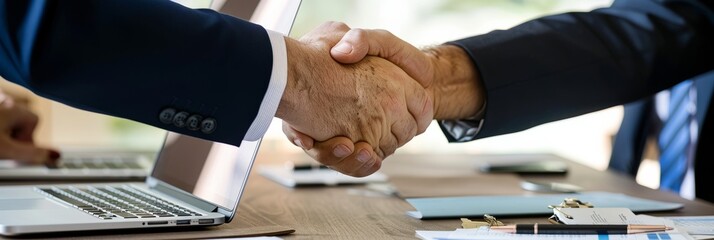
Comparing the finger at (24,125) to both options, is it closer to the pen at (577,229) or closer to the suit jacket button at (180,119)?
the suit jacket button at (180,119)

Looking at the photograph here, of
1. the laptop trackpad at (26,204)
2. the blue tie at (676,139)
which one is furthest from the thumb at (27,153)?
the blue tie at (676,139)

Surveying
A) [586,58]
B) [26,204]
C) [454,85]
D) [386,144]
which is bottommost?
[26,204]

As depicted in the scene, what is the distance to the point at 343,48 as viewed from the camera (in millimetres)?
1317

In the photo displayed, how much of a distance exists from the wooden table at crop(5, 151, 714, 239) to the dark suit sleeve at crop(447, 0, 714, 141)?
157 millimetres

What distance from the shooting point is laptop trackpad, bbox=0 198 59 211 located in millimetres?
1173

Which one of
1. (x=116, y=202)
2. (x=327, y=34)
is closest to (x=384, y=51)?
(x=327, y=34)

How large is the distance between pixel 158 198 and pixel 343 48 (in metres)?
0.32

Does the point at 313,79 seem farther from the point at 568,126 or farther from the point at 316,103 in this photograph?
the point at 568,126

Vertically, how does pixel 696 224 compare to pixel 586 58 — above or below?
below

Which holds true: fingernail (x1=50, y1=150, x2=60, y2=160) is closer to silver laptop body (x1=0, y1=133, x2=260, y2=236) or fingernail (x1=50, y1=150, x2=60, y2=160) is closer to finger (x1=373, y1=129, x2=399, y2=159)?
silver laptop body (x1=0, y1=133, x2=260, y2=236)

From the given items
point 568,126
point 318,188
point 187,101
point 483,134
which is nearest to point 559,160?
point 483,134

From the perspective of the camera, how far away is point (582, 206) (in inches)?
46.6

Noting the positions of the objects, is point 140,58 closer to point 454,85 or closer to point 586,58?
point 454,85

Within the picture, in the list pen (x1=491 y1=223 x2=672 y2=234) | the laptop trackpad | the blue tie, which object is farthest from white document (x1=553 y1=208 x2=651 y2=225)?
the blue tie
